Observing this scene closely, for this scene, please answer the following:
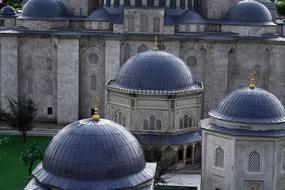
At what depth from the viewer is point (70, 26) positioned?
4800cm

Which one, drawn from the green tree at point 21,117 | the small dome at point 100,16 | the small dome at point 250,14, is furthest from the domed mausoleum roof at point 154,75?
the small dome at point 250,14

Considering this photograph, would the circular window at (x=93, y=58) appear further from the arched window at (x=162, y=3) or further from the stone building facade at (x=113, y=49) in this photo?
the arched window at (x=162, y=3)

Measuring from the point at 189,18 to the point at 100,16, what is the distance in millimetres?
6572

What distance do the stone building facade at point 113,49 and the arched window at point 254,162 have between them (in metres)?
17.2

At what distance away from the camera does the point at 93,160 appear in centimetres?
2072

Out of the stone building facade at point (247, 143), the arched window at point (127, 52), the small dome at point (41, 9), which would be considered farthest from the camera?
the small dome at point (41, 9)

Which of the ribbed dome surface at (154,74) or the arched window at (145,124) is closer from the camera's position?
the ribbed dome surface at (154,74)

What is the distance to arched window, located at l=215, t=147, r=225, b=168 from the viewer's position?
1132 inches

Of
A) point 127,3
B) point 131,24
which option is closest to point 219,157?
point 131,24

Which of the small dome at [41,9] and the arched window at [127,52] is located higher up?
the small dome at [41,9]

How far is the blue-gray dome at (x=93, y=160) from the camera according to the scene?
811 inches

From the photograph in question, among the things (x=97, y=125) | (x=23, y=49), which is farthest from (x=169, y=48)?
(x=97, y=125)

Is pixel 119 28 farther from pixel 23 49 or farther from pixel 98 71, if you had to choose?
pixel 23 49

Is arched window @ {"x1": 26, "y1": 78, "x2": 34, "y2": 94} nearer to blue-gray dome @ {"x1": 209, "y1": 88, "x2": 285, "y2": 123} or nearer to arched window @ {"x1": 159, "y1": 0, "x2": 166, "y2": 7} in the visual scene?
arched window @ {"x1": 159, "y1": 0, "x2": 166, "y2": 7}
